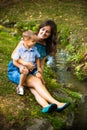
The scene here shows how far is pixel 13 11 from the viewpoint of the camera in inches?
715

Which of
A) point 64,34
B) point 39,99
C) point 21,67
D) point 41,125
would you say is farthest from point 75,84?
point 64,34

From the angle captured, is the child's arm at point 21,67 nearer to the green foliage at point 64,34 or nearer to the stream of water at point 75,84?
the stream of water at point 75,84

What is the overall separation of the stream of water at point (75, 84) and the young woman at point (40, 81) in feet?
2.27

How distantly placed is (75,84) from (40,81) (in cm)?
338

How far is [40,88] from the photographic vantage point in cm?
684

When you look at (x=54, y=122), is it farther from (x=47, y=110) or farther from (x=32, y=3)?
(x=32, y=3)

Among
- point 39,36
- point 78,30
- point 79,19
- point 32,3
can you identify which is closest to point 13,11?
point 32,3

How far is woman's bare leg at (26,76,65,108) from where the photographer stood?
22.0 feet

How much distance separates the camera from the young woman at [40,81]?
663 cm

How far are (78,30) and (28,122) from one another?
8.17 metres

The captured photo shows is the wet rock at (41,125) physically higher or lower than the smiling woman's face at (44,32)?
lower

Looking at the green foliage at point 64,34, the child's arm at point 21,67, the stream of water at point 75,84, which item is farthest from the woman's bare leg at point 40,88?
the green foliage at point 64,34

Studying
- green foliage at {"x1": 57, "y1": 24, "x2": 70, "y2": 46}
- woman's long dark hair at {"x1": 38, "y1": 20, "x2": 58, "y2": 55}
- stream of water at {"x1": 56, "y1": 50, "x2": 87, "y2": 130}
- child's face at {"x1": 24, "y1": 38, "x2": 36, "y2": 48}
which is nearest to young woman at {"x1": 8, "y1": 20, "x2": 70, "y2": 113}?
woman's long dark hair at {"x1": 38, "y1": 20, "x2": 58, "y2": 55}

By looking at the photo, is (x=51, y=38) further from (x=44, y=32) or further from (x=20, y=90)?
(x=20, y=90)
